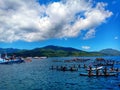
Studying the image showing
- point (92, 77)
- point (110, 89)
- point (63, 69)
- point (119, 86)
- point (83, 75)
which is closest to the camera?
point (110, 89)

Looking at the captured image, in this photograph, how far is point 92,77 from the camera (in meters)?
89.4

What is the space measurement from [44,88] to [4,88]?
12714mm

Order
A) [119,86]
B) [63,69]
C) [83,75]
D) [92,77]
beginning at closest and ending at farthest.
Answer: [119,86], [92,77], [83,75], [63,69]

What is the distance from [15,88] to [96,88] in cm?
2458

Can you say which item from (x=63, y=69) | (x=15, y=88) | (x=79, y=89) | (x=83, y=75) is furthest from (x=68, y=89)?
(x=63, y=69)

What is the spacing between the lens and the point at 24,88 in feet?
224

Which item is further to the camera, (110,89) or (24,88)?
(24,88)

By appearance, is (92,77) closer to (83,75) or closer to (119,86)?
(83,75)

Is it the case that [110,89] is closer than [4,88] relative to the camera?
Yes

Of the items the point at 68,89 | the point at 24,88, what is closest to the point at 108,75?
the point at 68,89

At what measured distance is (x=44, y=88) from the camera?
68062mm

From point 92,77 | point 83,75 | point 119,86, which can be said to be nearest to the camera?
point 119,86

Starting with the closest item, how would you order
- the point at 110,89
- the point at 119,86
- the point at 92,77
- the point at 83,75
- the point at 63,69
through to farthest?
1. the point at 110,89
2. the point at 119,86
3. the point at 92,77
4. the point at 83,75
5. the point at 63,69

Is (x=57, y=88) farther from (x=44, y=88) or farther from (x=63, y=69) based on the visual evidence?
(x=63, y=69)
